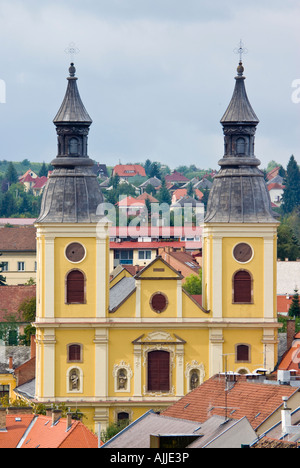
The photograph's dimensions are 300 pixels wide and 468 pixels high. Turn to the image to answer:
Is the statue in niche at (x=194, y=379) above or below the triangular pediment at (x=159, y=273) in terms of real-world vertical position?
below

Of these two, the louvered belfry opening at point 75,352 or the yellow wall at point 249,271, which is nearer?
the louvered belfry opening at point 75,352

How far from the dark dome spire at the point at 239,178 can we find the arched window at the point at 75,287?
17.7 ft

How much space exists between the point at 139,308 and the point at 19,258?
254ft

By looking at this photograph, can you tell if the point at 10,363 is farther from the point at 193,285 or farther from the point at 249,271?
the point at 193,285

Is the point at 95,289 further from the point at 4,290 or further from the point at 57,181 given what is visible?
the point at 4,290

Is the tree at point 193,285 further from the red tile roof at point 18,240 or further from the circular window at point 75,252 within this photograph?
the circular window at point 75,252

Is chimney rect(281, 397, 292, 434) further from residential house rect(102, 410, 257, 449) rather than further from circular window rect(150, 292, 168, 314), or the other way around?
circular window rect(150, 292, 168, 314)

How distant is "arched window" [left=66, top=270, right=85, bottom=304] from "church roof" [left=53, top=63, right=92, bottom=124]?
239 inches

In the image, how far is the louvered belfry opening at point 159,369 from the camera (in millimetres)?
85188

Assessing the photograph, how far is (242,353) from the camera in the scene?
85.6 metres

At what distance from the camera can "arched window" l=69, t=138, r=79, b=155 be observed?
86.2m

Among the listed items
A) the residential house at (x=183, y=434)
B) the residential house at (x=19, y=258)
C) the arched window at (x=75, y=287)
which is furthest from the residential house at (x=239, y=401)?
the residential house at (x=19, y=258)

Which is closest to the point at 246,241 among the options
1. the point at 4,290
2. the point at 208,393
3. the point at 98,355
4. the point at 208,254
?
the point at 208,254

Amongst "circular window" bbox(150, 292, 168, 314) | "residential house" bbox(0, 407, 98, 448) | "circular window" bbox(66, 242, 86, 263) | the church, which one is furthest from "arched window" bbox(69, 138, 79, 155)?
"residential house" bbox(0, 407, 98, 448)
